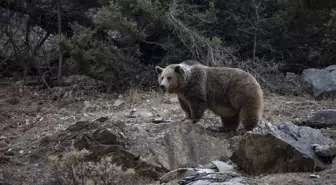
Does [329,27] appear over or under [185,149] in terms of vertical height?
over

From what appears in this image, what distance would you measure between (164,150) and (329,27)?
24.7 ft

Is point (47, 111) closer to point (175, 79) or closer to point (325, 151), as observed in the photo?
point (175, 79)

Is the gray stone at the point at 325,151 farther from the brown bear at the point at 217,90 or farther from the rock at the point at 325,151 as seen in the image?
the brown bear at the point at 217,90

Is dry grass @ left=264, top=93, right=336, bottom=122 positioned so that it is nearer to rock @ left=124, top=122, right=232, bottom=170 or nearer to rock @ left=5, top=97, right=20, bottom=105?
rock @ left=124, top=122, right=232, bottom=170

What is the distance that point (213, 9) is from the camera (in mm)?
14547

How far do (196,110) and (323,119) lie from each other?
2.05m

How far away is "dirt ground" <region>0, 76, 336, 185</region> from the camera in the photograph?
29.5 feet

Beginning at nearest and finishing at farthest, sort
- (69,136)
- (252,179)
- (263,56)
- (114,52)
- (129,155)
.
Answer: (252,179) → (129,155) → (69,136) → (114,52) → (263,56)

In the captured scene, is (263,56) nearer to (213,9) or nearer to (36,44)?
(213,9)

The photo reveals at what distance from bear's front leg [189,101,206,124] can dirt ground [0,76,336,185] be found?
5.57 feet

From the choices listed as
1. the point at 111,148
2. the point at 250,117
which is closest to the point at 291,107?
the point at 250,117

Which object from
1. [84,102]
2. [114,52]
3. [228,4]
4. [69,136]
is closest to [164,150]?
[69,136]

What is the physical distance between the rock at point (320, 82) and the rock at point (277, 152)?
229 inches

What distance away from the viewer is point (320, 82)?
13539 millimetres
